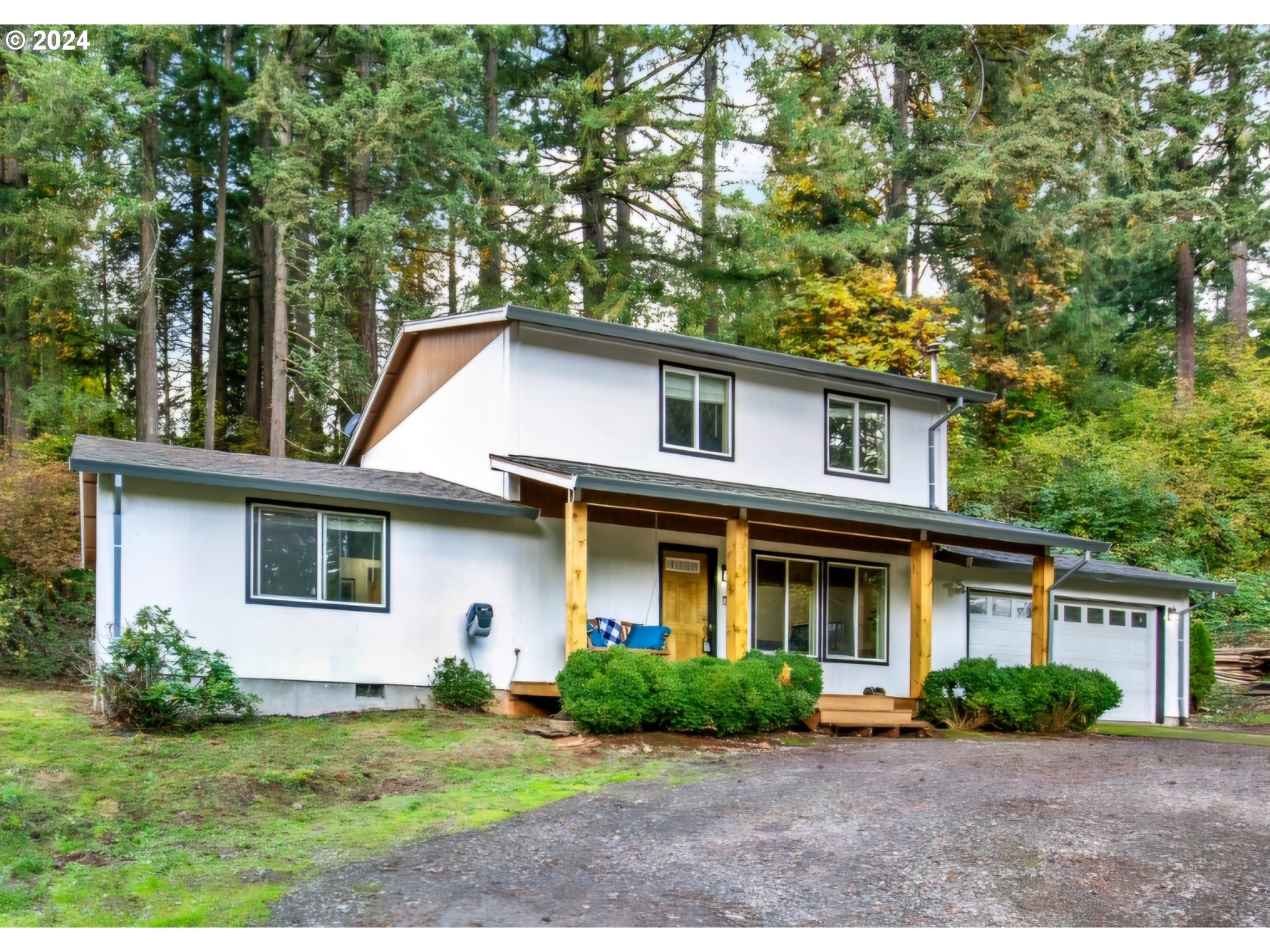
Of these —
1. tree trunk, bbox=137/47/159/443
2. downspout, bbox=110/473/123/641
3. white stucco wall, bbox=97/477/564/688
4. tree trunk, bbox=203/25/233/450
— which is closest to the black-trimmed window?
white stucco wall, bbox=97/477/564/688

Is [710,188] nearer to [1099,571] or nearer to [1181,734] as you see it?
[1099,571]

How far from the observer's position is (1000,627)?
731 inches

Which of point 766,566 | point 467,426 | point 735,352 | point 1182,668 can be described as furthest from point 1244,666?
point 467,426

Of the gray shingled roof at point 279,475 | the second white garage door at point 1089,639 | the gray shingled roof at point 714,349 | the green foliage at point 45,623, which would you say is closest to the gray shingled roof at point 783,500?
the gray shingled roof at point 279,475

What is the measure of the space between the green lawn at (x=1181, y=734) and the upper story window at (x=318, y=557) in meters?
9.82

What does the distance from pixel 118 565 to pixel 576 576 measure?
15.9ft

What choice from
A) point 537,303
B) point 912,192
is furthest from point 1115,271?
point 537,303

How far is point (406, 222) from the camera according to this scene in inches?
1118

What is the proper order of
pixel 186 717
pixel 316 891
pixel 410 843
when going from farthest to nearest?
1. pixel 186 717
2. pixel 410 843
3. pixel 316 891

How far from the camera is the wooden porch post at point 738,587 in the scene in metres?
13.9

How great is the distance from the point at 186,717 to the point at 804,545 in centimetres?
880

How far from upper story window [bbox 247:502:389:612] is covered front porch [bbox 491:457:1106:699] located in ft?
6.37

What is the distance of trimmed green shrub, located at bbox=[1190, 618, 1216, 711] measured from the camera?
2041 centimetres
